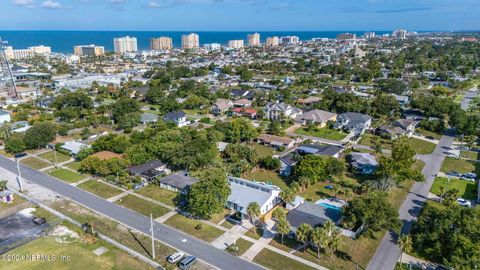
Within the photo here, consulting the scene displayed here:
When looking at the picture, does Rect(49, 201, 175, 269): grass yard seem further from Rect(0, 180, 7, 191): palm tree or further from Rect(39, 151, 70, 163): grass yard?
Rect(39, 151, 70, 163): grass yard

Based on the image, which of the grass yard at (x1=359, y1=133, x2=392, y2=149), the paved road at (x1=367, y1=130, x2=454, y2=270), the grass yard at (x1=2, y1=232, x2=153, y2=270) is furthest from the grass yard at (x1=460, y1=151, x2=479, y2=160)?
the grass yard at (x1=2, y1=232, x2=153, y2=270)

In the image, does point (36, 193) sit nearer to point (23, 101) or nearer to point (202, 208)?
point (202, 208)

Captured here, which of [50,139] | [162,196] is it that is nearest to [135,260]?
[162,196]

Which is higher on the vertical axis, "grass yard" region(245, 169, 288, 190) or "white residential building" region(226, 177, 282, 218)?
A: "white residential building" region(226, 177, 282, 218)

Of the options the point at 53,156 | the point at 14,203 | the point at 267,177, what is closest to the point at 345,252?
the point at 267,177

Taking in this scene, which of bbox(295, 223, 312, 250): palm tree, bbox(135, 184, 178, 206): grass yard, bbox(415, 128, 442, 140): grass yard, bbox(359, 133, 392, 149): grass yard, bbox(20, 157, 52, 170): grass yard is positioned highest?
bbox(295, 223, 312, 250): palm tree

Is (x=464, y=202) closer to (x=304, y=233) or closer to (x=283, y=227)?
Answer: (x=304, y=233)
